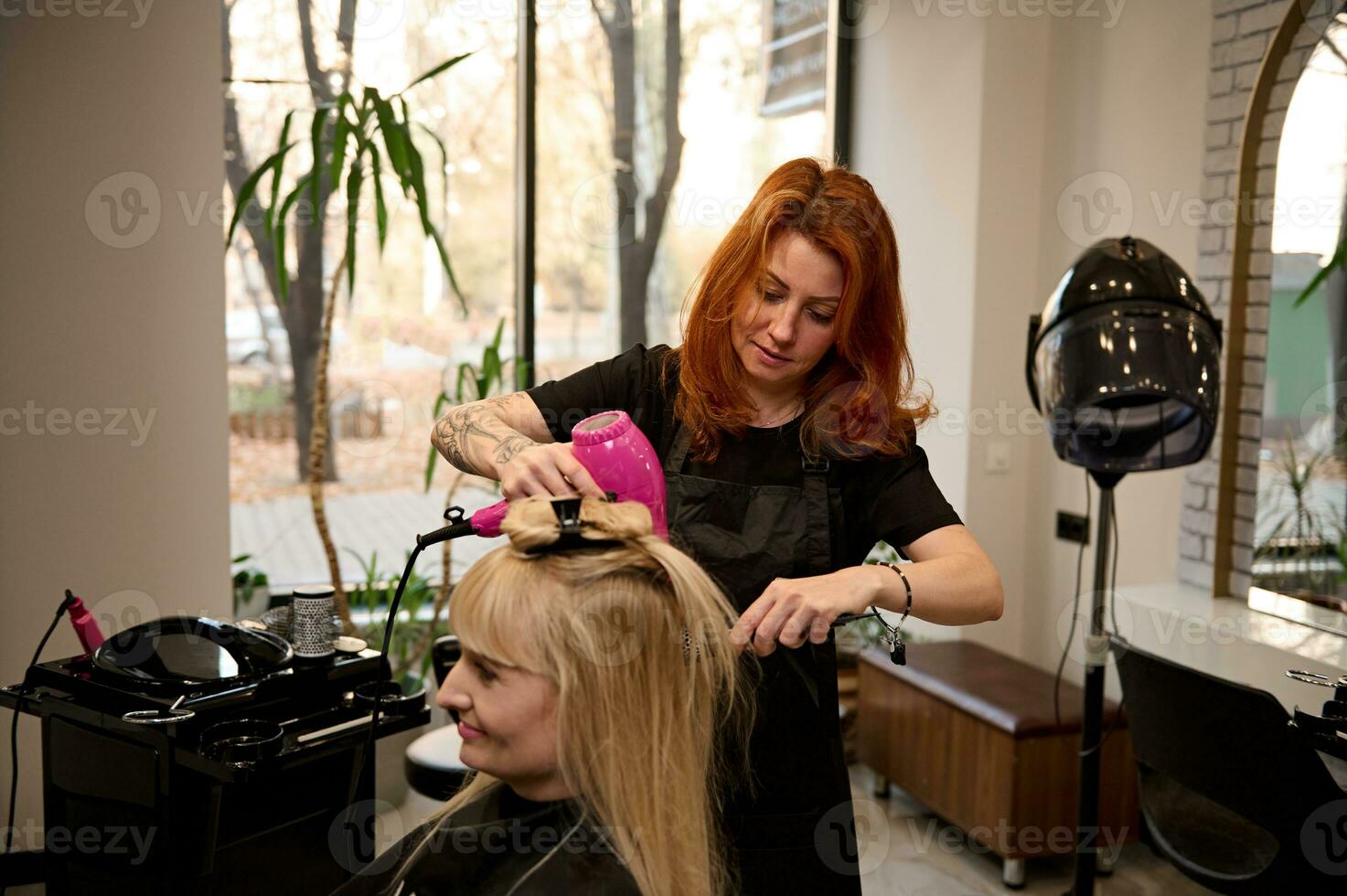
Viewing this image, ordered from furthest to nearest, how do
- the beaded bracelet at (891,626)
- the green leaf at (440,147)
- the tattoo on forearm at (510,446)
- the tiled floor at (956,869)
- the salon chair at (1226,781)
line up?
the tiled floor at (956,869)
the green leaf at (440,147)
the salon chair at (1226,781)
the tattoo on forearm at (510,446)
the beaded bracelet at (891,626)

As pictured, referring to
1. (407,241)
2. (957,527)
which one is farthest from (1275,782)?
(407,241)

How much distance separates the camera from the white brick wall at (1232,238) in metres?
2.80

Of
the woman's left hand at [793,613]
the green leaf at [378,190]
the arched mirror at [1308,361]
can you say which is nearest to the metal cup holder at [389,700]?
the woman's left hand at [793,613]

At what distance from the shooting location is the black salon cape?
1.18 m

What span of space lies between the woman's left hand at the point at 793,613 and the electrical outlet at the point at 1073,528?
2437 mm

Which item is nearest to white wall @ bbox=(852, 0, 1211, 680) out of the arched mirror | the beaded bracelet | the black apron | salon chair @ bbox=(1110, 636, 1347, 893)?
the arched mirror

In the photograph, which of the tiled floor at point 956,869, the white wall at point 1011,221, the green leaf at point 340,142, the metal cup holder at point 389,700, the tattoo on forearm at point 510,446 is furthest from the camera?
the white wall at point 1011,221

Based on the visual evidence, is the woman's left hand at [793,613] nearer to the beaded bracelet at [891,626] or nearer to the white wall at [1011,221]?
the beaded bracelet at [891,626]

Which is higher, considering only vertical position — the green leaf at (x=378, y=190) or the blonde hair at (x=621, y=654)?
the green leaf at (x=378, y=190)

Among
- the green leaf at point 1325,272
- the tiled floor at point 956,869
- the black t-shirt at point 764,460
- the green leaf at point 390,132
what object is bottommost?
the tiled floor at point 956,869

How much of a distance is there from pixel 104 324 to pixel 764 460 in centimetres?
181

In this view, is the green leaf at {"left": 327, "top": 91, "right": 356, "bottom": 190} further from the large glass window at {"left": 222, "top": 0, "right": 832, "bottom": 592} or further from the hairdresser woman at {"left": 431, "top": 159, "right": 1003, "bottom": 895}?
the hairdresser woman at {"left": 431, "top": 159, "right": 1003, "bottom": 895}

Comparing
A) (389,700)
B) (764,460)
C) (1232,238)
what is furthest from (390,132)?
(1232,238)

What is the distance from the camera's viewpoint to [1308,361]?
272 cm
